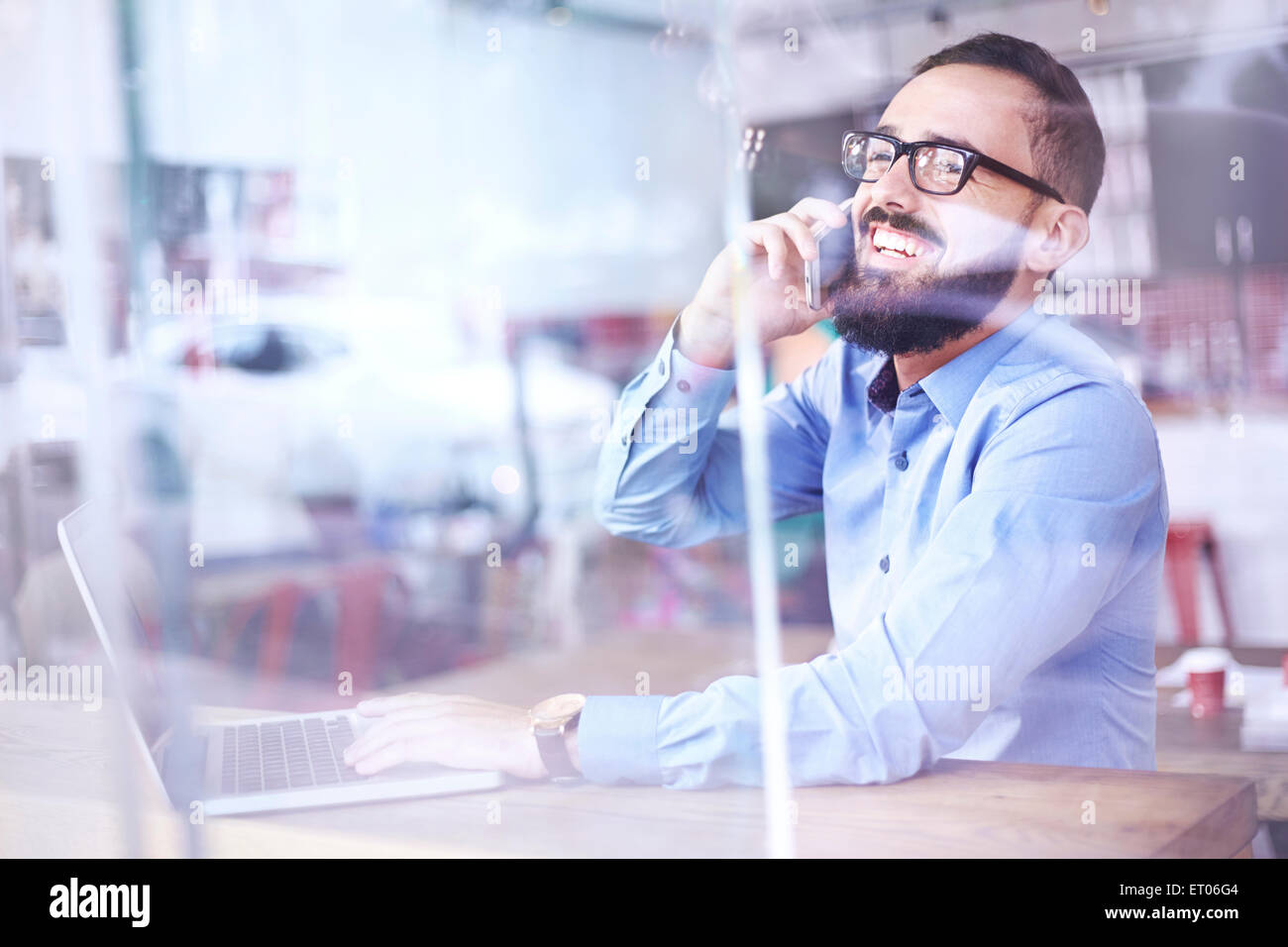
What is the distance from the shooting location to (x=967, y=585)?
3.69 ft

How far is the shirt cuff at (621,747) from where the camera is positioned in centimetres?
111

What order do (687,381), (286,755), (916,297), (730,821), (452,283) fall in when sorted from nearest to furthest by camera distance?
(730,821) → (286,755) → (916,297) → (687,381) → (452,283)

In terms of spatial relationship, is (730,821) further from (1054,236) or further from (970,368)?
A: (1054,236)

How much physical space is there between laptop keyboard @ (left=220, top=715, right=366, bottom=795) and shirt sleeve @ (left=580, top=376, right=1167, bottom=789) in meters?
0.29

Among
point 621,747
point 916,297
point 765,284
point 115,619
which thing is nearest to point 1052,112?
point 916,297

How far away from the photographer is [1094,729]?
4.16 ft

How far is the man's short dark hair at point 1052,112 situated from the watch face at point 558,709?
2.65ft

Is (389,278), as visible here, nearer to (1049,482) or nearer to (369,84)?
(369,84)

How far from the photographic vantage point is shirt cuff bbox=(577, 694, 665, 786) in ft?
3.66

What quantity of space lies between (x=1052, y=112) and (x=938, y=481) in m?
0.46

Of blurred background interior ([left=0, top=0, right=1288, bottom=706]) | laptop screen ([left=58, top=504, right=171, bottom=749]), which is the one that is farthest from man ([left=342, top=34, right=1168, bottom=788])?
laptop screen ([left=58, top=504, right=171, bottom=749])

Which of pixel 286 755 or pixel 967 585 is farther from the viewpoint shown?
pixel 286 755

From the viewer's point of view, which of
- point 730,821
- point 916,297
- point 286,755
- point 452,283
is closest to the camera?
point 730,821
